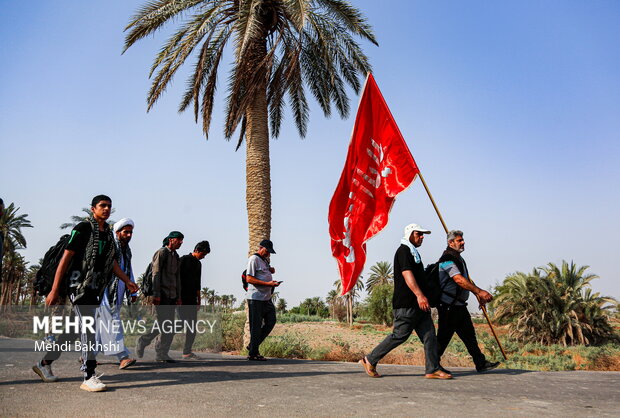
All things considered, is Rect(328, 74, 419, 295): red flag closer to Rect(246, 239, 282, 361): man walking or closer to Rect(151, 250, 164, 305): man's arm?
Rect(246, 239, 282, 361): man walking

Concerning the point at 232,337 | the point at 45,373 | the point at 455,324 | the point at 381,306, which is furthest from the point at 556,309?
the point at 381,306

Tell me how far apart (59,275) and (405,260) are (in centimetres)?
363

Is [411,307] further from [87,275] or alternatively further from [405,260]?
[87,275]

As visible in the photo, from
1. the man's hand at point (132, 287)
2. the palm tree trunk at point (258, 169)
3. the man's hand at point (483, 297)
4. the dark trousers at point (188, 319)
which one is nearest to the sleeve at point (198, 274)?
the dark trousers at point (188, 319)

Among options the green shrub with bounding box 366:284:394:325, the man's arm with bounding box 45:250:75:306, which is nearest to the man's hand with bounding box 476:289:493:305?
the man's arm with bounding box 45:250:75:306

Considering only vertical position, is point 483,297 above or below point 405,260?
below

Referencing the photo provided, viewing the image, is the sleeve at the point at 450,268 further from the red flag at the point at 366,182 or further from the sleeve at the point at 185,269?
the sleeve at the point at 185,269

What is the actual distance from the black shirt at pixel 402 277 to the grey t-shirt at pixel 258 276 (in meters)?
2.68

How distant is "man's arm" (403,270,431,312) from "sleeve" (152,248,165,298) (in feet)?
11.1

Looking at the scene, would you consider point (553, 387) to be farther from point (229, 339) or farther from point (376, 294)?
point (376, 294)

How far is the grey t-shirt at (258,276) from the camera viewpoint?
26.8ft

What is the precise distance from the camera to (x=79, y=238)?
4.93m

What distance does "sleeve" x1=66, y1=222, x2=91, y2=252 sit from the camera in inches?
192

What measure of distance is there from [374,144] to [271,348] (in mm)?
5073
